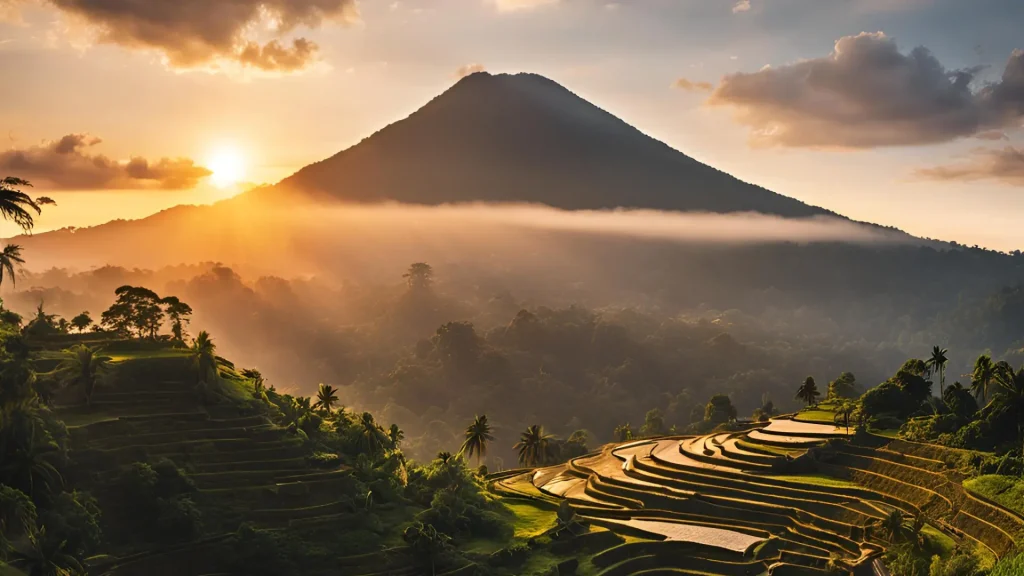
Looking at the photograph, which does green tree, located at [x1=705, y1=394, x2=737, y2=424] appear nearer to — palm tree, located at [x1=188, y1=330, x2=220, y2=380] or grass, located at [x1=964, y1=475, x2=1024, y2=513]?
grass, located at [x1=964, y1=475, x2=1024, y2=513]

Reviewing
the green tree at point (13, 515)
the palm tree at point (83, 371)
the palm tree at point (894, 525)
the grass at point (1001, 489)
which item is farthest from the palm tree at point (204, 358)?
the grass at point (1001, 489)

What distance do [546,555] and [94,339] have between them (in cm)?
2915

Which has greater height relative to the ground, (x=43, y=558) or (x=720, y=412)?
(x=43, y=558)

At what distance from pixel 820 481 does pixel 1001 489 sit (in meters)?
11.2

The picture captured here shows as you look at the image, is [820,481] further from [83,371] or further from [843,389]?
[83,371]

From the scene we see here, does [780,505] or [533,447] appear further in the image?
[533,447]

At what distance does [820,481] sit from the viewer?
164ft

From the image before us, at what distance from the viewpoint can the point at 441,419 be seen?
16488cm

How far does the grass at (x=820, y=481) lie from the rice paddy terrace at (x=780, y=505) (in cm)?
11

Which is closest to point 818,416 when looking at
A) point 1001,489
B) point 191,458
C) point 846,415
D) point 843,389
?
point 846,415

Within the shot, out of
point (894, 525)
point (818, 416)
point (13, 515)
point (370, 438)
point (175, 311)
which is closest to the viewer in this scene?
point (13, 515)

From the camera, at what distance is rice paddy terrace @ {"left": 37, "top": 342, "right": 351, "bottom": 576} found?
37.1 m

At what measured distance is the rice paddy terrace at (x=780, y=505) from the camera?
41594 mm

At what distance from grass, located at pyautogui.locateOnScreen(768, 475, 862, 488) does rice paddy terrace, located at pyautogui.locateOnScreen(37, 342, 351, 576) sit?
26781mm
